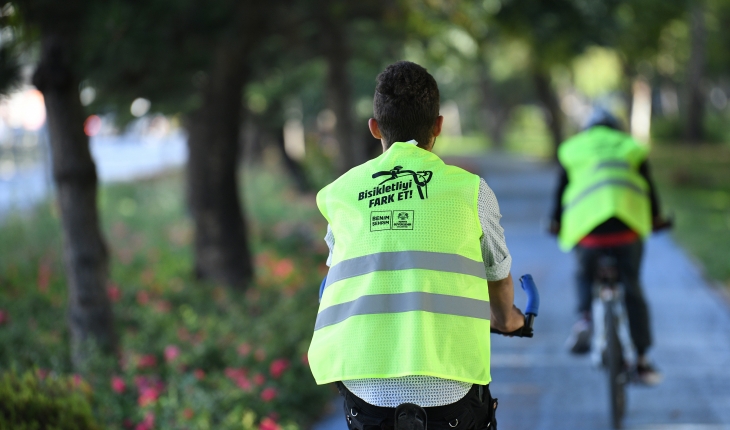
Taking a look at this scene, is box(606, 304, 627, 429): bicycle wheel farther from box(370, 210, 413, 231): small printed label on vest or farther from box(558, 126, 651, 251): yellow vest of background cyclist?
box(370, 210, 413, 231): small printed label on vest

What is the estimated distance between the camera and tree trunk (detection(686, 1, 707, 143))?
3094cm

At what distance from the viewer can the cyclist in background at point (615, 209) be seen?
583cm

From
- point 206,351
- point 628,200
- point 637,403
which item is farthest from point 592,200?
point 206,351

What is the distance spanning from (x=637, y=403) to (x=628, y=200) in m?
1.51

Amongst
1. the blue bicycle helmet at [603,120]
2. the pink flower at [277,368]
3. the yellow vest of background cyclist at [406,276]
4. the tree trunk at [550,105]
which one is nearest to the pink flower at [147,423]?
the pink flower at [277,368]

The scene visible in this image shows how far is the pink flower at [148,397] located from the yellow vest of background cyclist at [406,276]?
2.82 metres

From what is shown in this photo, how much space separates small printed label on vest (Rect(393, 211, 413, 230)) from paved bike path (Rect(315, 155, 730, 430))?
3.65 m

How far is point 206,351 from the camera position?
20.3 ft

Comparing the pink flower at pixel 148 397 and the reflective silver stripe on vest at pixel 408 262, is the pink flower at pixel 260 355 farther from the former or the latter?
the reflective silver stripe on vest at pixel 408 262

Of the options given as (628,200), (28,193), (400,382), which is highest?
(28,193)

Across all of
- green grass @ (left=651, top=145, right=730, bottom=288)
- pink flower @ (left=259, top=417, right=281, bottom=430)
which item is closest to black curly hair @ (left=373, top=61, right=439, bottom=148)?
pink flower @ (left=259, top=417, right=281, bottom=430)

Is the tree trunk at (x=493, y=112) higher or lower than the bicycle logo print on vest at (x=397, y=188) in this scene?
higher

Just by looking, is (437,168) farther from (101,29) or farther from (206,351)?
(206,351)

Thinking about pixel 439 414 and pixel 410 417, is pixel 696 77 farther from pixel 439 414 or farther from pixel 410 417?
pixel 410 417
